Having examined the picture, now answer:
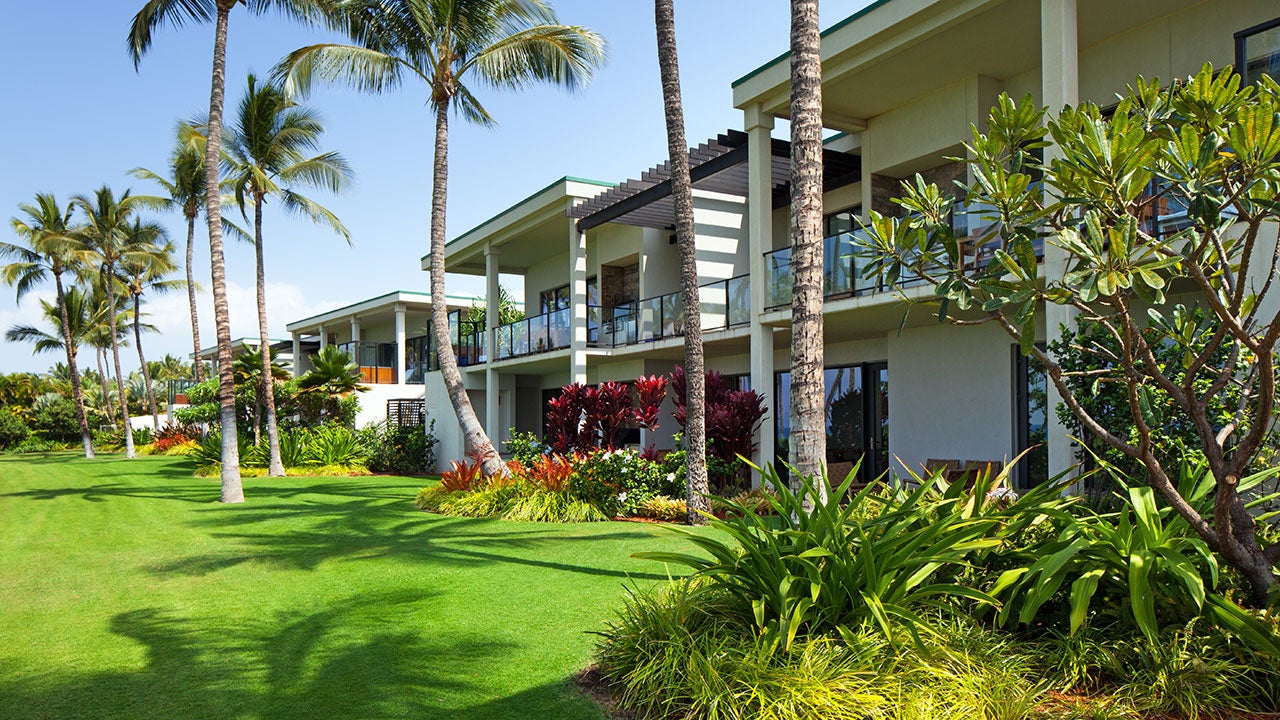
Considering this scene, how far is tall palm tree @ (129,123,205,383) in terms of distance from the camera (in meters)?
25.7

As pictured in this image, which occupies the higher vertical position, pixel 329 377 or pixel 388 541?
pixel 329 377

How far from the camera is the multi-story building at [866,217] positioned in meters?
9.90

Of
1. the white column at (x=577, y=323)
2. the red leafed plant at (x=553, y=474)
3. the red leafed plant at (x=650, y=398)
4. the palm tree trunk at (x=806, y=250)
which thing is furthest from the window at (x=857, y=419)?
the palm tree trunk at (x=806, y=250)

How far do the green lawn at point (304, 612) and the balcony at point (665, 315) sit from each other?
5.07 meters

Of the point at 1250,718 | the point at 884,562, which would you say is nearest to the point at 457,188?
the point at 884,562

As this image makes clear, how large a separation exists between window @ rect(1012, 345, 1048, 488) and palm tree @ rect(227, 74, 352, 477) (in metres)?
17.9

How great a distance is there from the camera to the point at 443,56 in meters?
15.1

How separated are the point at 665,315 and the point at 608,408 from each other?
3.31 m

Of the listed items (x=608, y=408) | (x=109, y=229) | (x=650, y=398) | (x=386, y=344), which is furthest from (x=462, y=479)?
(x=109, y=229)

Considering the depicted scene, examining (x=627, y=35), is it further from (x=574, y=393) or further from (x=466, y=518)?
(x=466, y=518)

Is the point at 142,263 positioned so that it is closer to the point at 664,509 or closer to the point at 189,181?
the point at 189,181

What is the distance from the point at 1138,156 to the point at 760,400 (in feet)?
30.4

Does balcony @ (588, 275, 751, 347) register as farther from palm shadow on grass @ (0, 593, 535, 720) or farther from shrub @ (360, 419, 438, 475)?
palm shadow on grass @ (0, 593, 535, 720)

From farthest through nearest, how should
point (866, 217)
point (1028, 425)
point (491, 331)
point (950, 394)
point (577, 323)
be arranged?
point (491, 331)
point (577, 323)
point (866, 217)
point (950, 394)
point (1028, 425)
